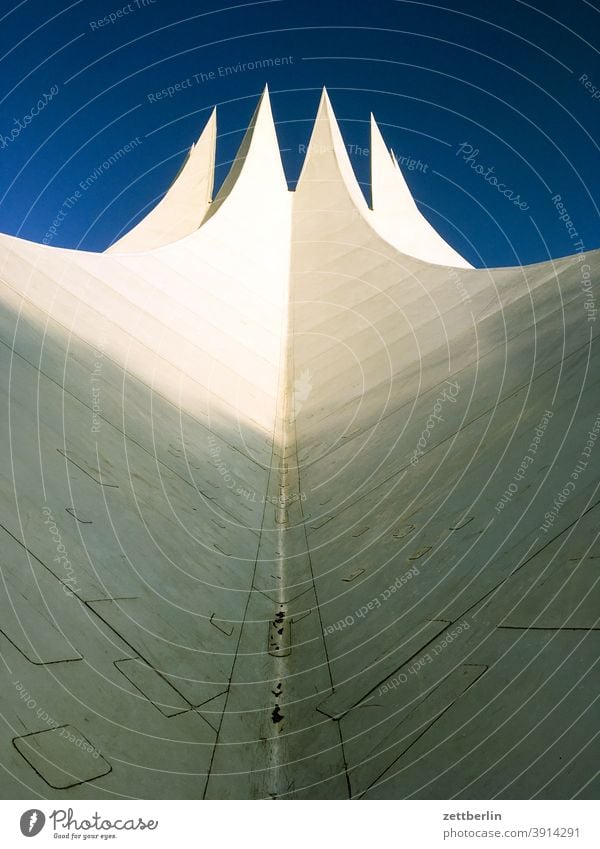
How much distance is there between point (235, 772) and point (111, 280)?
549cm

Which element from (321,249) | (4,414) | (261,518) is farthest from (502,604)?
(321,249)

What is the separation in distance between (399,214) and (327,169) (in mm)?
3590

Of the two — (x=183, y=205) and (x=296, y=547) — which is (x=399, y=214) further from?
(x=296, y=547)

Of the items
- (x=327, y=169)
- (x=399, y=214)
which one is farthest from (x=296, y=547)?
(x=399, y=214)

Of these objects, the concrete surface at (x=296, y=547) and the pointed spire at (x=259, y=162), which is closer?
the concrete surface at (x=296, y=547)

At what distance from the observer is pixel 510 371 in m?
5.07

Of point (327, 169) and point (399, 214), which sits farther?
point (399, 214)

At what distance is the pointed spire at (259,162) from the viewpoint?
12.3 metres

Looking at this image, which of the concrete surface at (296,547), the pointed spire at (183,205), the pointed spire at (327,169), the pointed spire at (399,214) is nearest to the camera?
the concrete surface at (296,547)

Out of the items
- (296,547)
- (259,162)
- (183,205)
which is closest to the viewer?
(296,547)

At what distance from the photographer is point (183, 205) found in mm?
16172

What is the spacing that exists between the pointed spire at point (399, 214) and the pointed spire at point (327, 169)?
128 cm

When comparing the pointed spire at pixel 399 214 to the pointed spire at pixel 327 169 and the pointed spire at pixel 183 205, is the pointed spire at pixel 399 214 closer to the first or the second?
the pointed spire at pixel 327 169

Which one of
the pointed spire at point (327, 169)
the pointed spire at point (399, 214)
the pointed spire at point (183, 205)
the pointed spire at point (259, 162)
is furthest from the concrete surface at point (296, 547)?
the pointed spire at point (183, 205)
